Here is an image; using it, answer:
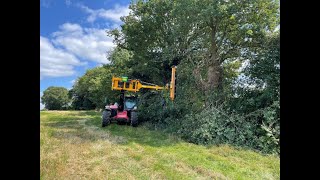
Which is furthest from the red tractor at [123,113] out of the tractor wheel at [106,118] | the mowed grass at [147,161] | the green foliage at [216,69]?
the mowed grass at [147,161]

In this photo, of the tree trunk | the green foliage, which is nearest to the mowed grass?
the green foliage

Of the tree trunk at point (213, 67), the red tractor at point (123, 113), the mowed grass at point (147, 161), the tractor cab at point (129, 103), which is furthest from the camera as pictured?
the tractor cab at point (129, 103)

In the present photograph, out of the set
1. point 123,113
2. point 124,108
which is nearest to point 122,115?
point 123,113

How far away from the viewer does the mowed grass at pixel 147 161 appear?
2.95 m

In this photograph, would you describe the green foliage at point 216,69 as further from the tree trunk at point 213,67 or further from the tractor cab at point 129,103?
the tractor cab at point 129,103

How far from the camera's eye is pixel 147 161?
3498mm

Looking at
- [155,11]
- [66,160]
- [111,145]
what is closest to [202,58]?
[155,11]

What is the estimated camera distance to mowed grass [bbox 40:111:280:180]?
295 cm

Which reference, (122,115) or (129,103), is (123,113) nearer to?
(122,115)
